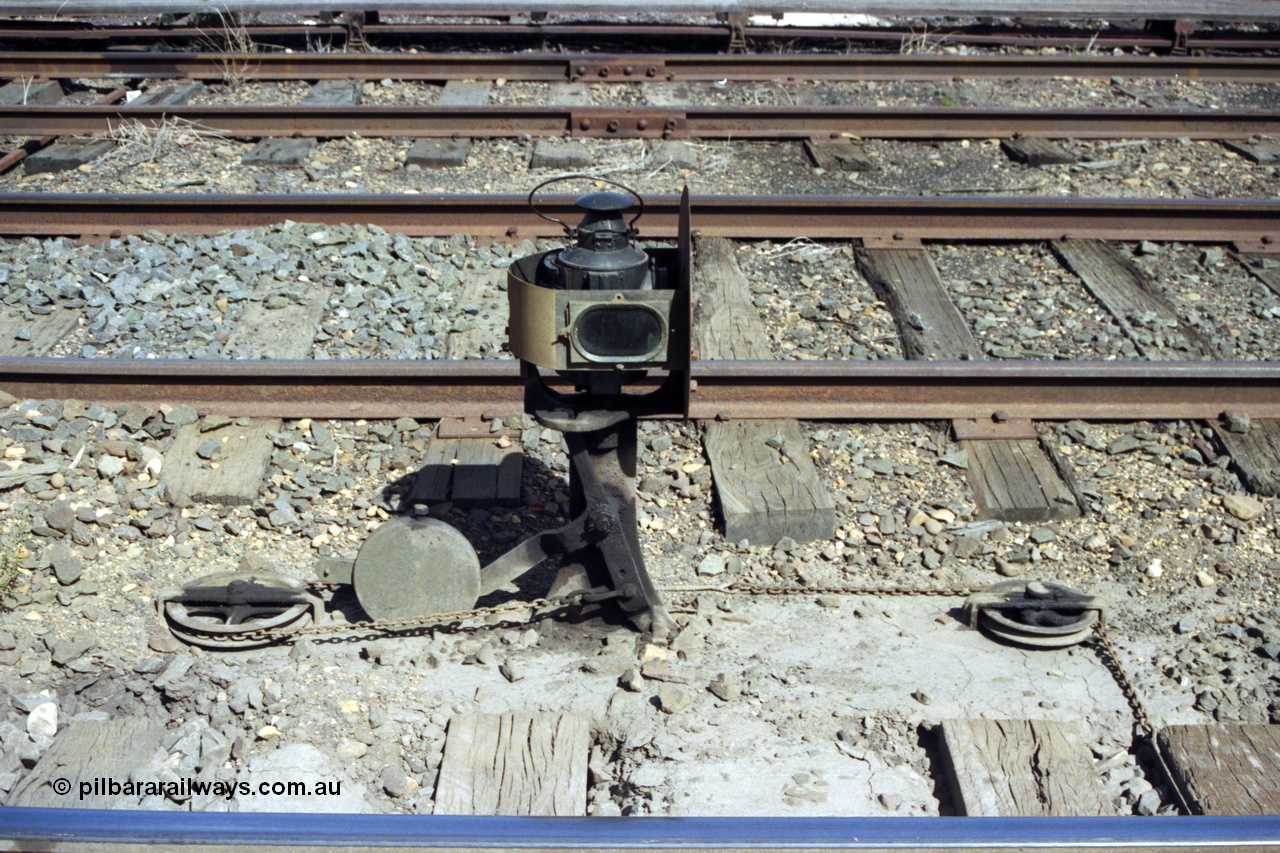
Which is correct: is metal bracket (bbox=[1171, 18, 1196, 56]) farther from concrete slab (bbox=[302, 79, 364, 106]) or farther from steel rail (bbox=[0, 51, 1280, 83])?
concrete slab (bbox=[302, 79, 364, 106])

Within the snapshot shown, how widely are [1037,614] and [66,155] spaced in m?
6.81

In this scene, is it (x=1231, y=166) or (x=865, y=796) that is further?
(x=1231, y=166)

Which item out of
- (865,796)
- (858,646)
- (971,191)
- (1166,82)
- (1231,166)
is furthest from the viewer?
(1166,82)

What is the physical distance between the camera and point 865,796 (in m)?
3.13

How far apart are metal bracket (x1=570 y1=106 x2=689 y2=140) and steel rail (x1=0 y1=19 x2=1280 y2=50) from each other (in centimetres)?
255

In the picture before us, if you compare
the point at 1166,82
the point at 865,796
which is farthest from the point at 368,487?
the point at 1166,82

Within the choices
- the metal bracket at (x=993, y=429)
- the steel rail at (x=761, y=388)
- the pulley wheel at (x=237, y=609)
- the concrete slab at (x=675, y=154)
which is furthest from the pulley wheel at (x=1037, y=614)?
the concrete slab at (x=675, y=154)

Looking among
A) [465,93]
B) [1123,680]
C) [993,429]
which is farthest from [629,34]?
[1123,680]

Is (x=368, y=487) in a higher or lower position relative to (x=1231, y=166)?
lower

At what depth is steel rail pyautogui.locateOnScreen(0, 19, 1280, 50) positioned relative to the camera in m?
10.3

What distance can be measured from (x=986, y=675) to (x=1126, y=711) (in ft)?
1.34

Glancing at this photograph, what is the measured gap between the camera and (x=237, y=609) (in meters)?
3.71

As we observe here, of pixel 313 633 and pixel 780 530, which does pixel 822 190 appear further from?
pixel 313 633

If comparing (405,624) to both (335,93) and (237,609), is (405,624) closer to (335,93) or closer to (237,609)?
(237,609)
